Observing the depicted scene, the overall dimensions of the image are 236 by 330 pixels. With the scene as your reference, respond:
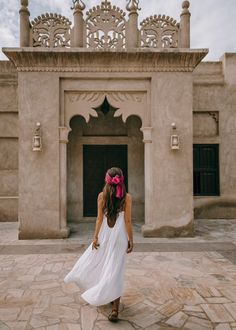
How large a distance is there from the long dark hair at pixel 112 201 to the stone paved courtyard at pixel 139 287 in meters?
1.41

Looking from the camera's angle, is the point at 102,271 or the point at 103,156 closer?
the point at 102,271

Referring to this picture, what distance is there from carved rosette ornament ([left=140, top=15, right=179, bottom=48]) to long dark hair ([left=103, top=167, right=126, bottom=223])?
217 inches

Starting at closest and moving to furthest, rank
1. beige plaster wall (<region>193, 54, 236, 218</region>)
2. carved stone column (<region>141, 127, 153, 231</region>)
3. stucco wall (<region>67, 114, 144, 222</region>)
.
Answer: carved stone column (<region>141, 127, 153, 231</region>)
stucco wall (<region>67, 114, 144, 222</region>)
beige plaster wall (<region>193, 54, 236, 218</region>)

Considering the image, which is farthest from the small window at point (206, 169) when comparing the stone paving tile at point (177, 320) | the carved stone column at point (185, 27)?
the stone paving tile at point (177, 320)

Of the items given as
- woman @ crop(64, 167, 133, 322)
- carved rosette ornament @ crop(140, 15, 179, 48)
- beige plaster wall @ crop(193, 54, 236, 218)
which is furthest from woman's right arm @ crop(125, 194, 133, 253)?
beige plaster wall @ crop(193, 54, 236, 218)

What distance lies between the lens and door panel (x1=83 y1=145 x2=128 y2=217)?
1012 cm

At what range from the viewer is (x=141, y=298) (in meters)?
4.24

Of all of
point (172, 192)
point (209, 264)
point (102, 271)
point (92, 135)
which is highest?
point (92, 135)

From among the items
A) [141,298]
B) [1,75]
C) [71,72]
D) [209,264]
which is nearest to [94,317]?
[141,298]

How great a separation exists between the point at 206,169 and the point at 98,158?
4582 millimetres

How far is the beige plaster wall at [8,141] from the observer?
34.9ft

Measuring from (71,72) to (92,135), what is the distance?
9.63ft

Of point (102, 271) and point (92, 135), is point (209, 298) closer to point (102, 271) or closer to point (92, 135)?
point (102, 271)

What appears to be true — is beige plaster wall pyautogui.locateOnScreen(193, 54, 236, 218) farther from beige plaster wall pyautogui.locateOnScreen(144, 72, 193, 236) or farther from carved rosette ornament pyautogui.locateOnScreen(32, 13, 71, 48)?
carved rosette ornament pyautogui.locateOnScreen(32, 13, 71, 48)
